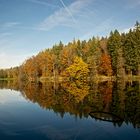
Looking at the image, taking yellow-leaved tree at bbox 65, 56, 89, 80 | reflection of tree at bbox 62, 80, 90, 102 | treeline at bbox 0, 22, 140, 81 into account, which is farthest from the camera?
yellow-leaved tree at bbox 65, 56, 89, 80

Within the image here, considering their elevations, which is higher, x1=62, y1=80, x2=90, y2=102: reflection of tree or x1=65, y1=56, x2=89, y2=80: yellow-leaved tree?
x1=65, y1=56, x2=89, y2=80: yellow-leaved tree

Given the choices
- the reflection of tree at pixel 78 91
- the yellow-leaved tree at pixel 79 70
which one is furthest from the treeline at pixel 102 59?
the reflection of tree at pixel 78 91

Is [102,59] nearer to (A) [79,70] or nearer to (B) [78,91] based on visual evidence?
(A) [79,70]

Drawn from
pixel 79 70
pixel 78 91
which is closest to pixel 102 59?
pixel 79 70

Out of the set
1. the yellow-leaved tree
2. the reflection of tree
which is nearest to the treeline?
the yellow-leaved tree

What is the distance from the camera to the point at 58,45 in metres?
132

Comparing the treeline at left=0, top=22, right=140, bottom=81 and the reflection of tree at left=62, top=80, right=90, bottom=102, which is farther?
the treeline at left=0, top=22, right=140, bottom=81

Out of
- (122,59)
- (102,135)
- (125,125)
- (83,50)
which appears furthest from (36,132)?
(83,50)

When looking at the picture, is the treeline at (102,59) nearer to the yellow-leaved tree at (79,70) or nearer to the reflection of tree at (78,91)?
the yellow-leaved tree at (79,70)

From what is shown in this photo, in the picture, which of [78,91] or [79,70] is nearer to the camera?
[78,91]

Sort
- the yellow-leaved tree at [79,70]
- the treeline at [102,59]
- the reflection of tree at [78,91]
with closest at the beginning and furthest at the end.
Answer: the reflection of tree at [78,91]
the treeline at [102,59]
the yellow-leaved tree at [79,70]

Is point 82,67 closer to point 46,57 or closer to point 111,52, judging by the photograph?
point 111,52

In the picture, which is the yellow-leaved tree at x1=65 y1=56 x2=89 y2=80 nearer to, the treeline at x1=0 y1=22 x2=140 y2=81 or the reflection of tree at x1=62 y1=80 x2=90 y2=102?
the treeline at x1=0 y1=22 x2=140 y2=81

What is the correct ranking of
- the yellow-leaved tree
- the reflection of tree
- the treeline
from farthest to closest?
the yellow-leaved tree < the treeline < the reflection of tree
